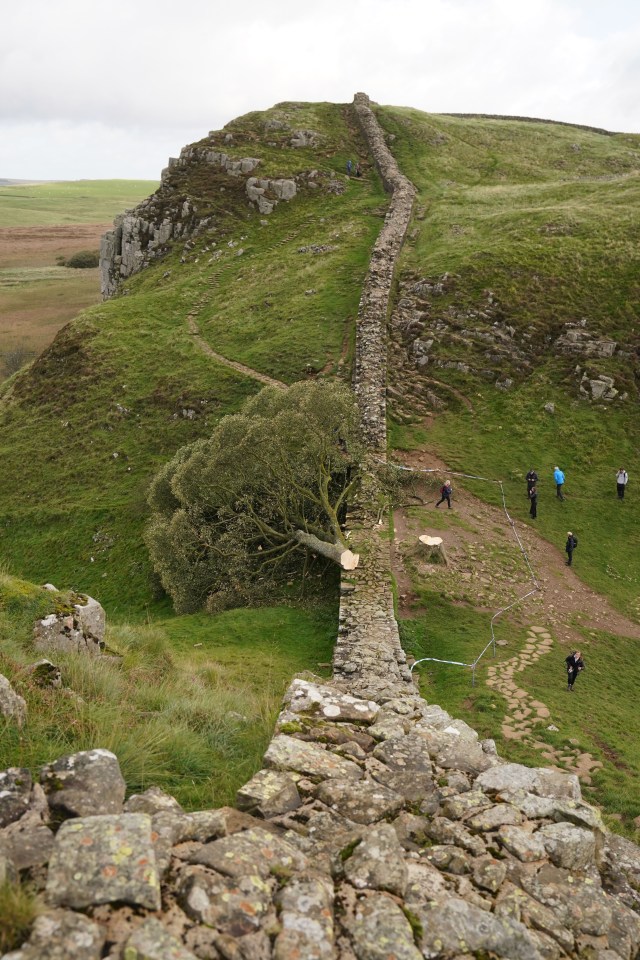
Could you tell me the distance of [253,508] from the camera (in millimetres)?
26844

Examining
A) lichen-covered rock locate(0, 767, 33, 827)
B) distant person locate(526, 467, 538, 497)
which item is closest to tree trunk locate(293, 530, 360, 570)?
distant person locate(526, 467, 538, 497)

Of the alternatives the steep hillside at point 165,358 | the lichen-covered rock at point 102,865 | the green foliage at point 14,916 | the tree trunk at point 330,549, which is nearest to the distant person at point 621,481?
the tree trunk at point 330,549

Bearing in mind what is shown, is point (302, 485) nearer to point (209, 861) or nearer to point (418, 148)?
point (209, 861)

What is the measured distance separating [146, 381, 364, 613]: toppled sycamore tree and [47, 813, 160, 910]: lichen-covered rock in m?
19.5

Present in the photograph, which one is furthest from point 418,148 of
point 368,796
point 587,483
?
point 368,796

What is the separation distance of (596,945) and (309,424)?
22284 millimetres

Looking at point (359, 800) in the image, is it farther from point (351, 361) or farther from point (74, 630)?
point (351, 361)

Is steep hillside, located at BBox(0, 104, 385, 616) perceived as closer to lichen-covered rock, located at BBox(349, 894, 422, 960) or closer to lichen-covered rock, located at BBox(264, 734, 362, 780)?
lichen-covered rock, located at BBox(264, 734, 362, 780)

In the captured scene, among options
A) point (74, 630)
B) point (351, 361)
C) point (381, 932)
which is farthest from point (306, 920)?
point (351, 361)

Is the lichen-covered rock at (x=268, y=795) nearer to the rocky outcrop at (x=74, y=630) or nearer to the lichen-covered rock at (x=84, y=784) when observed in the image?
the lichen-covered rock at (x=84, y=784)

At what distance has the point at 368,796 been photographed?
7.86 metres

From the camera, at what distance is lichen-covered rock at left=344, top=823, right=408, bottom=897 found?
20.9 ft

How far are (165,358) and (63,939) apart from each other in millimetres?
49459

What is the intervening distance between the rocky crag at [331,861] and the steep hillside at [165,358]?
24821 mm
